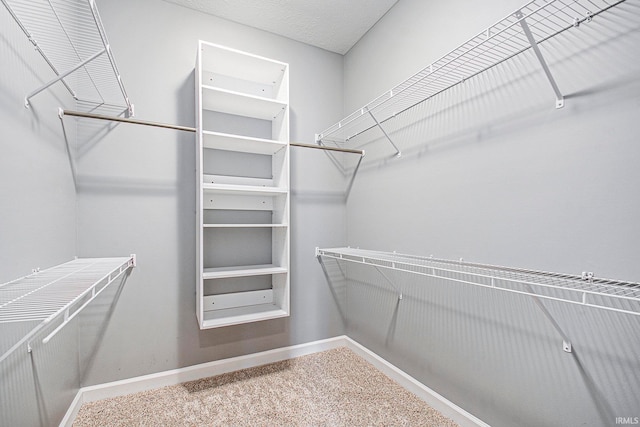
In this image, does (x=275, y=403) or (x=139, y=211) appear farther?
(x=139, y=211)

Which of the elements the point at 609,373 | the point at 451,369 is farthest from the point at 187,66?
the point at 609,373

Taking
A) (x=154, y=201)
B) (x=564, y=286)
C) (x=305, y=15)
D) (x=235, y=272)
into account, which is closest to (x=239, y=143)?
(x=154, y=201)

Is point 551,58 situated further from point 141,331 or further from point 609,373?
point 141,331

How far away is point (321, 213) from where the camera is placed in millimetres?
2281

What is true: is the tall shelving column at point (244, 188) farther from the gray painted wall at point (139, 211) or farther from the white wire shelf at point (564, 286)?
the white wire shelf at point (564, 286)

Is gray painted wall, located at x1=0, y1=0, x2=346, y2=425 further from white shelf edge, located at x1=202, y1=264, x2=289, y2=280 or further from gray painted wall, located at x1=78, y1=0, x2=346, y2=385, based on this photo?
white shelf edge, located at x1=202, y1=264, x2=289, y2=280

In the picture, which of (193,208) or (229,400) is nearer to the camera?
(229,400)

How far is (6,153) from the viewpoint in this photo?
972mm

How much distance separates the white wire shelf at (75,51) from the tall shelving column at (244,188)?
501mm

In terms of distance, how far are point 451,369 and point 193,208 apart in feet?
5.77

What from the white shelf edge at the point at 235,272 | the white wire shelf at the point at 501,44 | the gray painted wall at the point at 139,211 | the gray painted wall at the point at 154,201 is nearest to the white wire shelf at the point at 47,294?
the gray painted wall at the point at 139,211

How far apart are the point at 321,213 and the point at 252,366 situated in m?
1.20

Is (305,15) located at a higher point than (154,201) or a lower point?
higher

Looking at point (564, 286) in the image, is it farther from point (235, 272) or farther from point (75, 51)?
point (75, 51)
